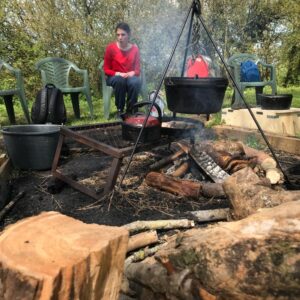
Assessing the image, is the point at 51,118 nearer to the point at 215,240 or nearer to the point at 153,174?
the point at 153,174

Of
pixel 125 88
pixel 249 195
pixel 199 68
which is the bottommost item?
pixel 249 195

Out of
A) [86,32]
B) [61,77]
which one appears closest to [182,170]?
[61,77]

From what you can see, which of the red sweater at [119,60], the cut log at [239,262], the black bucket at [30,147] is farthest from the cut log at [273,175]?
the red sweater at [119,60]

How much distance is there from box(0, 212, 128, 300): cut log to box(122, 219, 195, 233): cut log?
3.72ft

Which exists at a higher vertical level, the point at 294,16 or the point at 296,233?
the point at 294,16

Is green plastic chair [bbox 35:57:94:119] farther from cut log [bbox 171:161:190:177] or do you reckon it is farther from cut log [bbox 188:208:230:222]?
cut log [bbox 188:208:230:222]

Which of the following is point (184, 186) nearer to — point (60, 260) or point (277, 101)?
point (60, 260)

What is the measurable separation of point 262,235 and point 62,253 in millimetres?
833

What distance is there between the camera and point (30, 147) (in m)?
4.02

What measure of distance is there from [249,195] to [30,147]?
2.43m

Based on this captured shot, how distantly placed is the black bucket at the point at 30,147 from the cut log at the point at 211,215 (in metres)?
1.90

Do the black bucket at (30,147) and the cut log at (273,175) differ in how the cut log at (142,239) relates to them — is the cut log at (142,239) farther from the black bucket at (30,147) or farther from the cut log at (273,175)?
the black bucket at (30,147)

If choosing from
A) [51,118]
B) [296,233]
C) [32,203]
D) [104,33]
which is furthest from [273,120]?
[104,33]

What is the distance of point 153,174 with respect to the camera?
3.66 metres
